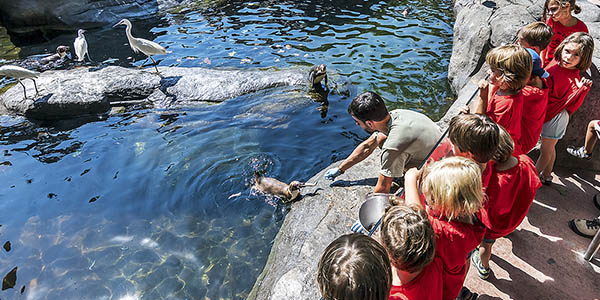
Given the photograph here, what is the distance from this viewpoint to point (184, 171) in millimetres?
5617

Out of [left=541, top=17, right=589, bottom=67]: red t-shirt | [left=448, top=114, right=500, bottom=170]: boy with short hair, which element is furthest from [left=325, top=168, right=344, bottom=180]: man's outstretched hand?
[left=541, top=17, right=589, bottom=67]: red t-shirt

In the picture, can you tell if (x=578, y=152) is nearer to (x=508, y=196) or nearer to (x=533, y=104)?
(x=533, y=104)

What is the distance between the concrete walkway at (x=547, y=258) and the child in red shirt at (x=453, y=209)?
2.94 feet

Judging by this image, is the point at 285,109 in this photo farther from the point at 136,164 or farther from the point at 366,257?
the point at 366,257

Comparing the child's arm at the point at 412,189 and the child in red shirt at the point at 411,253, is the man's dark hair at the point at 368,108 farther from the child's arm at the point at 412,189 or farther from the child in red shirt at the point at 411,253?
the child in red shirt at the point at 411,253

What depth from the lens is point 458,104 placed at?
5.54 m

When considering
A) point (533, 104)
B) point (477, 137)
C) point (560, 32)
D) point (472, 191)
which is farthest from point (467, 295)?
point (560, 32)

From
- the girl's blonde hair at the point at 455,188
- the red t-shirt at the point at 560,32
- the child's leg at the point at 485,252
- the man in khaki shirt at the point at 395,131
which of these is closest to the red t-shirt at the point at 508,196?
the child's leg at the point at 485,252

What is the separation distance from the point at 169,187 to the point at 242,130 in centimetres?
185

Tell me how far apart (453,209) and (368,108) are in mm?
1662

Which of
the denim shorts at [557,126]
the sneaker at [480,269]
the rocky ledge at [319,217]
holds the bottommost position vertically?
the rocky ledge at [319,217]

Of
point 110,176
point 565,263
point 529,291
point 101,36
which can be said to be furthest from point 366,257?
point 101,36

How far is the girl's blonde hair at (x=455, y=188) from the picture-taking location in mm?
2021

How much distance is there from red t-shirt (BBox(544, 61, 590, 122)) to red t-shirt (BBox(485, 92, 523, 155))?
0.83 meters
